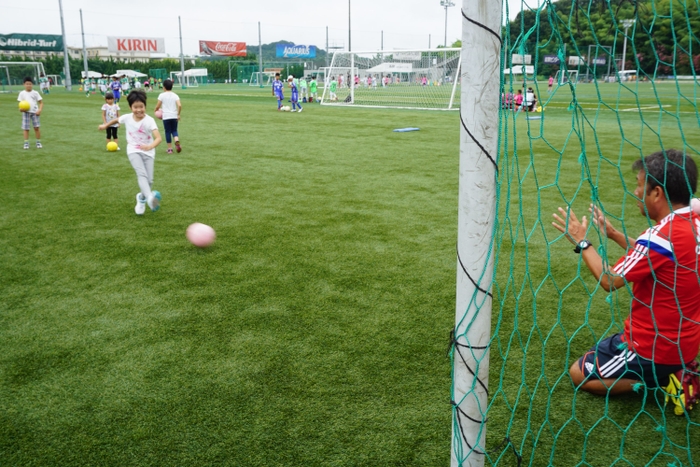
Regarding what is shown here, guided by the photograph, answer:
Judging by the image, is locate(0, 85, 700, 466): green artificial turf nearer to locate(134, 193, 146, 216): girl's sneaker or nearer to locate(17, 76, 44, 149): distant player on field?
locate(134, 193, 146, 216): girl's sneaker

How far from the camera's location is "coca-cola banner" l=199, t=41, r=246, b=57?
65.6m

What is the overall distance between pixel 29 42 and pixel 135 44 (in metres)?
11.1

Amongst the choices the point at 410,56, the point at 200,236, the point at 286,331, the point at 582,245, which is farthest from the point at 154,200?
the point at 410,56

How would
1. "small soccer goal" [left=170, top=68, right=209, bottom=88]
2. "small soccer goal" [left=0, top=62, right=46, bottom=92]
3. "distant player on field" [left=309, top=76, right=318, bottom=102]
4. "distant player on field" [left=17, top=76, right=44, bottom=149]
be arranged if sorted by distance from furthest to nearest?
"small soccer goal" [left=170, top=68, right=209, bottom=88], "small soccer goal" [left=0, top=62, right=46, bottom=92], "distant player on field" [left=309, top=76, right=318, bottom=102], "distant player on field" [left=17, top=76, right=44, bottom=149]

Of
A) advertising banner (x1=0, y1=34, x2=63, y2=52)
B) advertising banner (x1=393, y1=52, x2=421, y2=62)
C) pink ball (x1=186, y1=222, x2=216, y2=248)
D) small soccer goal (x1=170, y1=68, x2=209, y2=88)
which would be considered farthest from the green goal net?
small soccer goal (x1=170, y1=68, x2=209, y2=88)

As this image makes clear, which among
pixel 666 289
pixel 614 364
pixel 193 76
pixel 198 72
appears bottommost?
pixel 614 364

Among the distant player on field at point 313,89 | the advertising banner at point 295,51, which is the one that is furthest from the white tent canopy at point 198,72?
the distant player on field at point 313,89

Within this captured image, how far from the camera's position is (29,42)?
167 feet

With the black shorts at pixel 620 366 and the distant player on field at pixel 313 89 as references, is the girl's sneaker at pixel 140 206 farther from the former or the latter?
the distant player on field at pixel 313 89

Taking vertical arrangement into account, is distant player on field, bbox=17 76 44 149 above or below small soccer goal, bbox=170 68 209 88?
below

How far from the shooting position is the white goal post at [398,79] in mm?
24359

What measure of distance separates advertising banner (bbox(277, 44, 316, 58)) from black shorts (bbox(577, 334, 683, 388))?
235 ft

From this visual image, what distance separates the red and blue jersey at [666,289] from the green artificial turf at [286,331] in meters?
0.34

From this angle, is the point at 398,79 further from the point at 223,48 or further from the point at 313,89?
the point at 223,48
